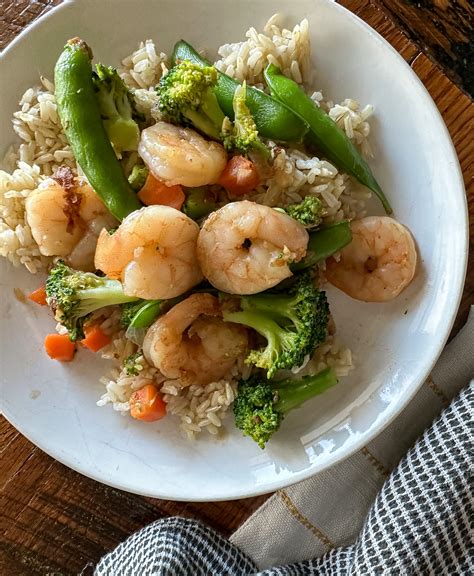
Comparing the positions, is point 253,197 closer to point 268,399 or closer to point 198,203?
point 198,203

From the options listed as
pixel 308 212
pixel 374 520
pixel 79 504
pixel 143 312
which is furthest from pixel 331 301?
pixel 79 504

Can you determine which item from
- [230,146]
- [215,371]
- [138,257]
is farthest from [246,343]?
[230,146]

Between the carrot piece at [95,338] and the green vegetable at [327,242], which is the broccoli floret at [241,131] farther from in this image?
the carrot piece at [95,338]

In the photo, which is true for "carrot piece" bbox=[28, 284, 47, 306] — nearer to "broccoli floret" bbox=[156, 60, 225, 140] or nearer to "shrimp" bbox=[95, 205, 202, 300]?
"shrimp" bbox=[95, 205, 202, 300]

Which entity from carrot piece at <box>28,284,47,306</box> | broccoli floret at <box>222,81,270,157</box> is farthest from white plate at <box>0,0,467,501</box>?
broccoli floret at <box>222,81,270,157</box>

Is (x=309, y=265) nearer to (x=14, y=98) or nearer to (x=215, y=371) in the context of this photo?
(x=215, y=371)

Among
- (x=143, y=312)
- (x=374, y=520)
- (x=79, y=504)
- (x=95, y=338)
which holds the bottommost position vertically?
(x=79, y=504)

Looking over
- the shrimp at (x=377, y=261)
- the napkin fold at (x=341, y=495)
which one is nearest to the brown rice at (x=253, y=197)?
the shrimp at (x=377, y=261)
